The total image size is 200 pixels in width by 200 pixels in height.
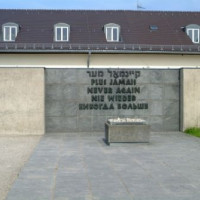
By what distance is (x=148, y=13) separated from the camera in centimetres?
3812

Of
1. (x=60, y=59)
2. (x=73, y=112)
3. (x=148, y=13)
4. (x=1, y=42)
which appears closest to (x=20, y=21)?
(x=1, y=42)

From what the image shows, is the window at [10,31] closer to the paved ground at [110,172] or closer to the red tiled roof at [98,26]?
the red tiled roof at [98,26]

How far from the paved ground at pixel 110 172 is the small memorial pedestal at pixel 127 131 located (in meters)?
0.28

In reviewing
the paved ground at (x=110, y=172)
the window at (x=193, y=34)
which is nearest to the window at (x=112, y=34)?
the window at (x=193, y=34)

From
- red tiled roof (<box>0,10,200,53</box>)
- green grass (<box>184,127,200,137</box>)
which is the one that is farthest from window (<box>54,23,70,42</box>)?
green grass (<box>184,127,200,137</box>)

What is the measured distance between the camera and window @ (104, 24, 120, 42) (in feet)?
110

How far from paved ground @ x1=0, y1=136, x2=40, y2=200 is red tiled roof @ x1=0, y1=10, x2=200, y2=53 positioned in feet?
50.9

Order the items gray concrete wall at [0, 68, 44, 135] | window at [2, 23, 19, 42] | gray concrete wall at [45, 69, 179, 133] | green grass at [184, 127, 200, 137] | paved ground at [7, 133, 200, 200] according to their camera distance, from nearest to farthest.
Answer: paved ground at [7, 133, 200, 200] → green grass at [184, 127, 200, 137] → gray concrete wall at [0, 68, 44, 135] → gray concrete wall at [45, 69, 179, 133] → window at [2, 23, 19, 42]

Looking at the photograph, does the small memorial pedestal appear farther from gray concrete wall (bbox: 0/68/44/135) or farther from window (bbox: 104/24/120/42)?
window (bbox: 104/24/120/42)

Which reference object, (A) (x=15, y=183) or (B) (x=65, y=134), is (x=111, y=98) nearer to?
(B) (x=65, y=134)

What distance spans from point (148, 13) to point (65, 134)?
24.0m

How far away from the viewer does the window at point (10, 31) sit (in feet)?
108

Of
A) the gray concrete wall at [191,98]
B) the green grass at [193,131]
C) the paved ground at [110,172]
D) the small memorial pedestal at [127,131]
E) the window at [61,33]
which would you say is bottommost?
the paved ground at [110,172]

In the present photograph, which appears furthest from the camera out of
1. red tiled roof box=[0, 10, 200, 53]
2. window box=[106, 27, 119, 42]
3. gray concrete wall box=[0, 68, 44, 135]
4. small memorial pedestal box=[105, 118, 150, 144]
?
window box=[106, 27, 119, 42]
